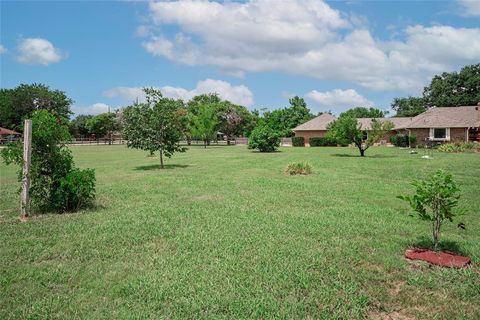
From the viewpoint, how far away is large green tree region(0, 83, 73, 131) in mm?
70188

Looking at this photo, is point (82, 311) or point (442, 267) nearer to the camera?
point (82, 311)

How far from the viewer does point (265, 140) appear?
3488 cm

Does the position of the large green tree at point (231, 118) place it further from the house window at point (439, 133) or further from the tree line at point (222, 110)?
the house window at point (439, 133)

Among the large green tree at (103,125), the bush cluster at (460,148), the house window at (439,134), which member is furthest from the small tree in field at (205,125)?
the bush cluster at (460,148)

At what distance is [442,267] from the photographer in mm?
5027

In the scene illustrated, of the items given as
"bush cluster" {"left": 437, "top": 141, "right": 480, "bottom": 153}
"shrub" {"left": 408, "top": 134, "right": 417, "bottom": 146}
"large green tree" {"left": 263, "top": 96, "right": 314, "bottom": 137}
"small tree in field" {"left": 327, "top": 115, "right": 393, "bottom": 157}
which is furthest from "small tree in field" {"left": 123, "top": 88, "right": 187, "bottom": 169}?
"large green tree" {"left": 263, "top": 96, "right": 314, "bottom": 137}

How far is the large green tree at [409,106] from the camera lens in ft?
231

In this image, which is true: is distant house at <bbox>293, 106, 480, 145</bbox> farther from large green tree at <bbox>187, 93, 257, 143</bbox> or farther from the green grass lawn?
the green grass lawn

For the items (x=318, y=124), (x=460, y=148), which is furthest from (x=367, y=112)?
(x=460, y=148)

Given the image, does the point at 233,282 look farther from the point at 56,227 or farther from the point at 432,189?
the point at 56,227

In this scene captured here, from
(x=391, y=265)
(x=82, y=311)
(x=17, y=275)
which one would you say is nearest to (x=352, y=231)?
(x=391, y=265)

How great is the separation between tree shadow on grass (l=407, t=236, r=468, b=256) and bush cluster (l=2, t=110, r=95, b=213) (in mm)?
6733

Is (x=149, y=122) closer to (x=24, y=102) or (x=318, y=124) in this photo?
(x=318, y=124)

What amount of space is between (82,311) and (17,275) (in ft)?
4.95
